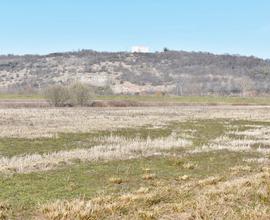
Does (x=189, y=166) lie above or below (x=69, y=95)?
above

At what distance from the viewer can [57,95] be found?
3430 inches

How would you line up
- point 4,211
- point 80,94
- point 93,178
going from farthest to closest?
point 80,94, point 93,178, point 4,211

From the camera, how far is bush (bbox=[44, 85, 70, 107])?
3401 inches

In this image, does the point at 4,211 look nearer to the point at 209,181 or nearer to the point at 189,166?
the point at 209,181

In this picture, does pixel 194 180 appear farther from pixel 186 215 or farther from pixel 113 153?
pixel 113 153

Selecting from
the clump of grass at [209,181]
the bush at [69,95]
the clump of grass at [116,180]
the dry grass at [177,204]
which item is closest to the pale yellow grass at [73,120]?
the clump of grass at [116,180]

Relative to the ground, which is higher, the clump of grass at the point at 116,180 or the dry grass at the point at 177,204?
the dry grass at the point at 177,204

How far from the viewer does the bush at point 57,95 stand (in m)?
86.4

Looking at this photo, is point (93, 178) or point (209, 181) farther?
point (93, 178)

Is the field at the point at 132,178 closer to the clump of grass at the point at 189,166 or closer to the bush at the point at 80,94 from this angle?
the clump of grass at the point at 189,166

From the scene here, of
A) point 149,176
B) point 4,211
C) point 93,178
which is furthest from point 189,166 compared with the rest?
point 4,211

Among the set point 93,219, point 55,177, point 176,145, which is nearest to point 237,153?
point 176,145

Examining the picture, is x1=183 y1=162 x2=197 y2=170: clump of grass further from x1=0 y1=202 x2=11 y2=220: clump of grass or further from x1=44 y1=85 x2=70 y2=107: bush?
x1=44 y1=85 x2=70 y2=107: bush

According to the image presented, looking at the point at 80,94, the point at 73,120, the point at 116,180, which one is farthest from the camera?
the point at 80,94
